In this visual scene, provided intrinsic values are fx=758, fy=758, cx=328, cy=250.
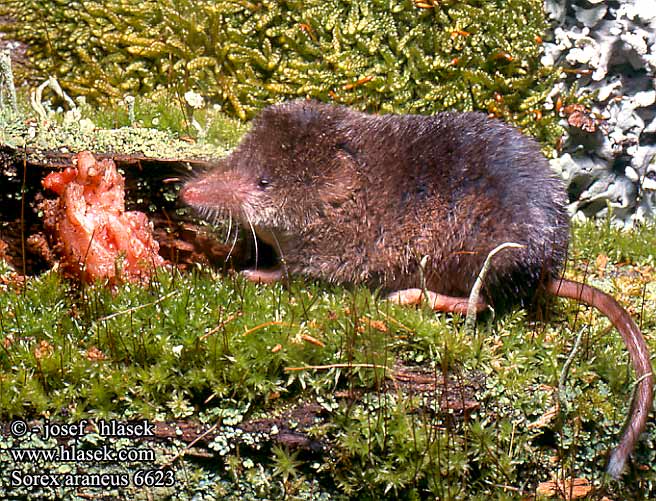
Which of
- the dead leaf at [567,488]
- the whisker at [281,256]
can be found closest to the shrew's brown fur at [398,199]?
the whisker at [281,256]

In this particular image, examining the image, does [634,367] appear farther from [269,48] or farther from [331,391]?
[269,48]

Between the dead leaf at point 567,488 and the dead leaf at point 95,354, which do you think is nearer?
the dead leaf at point 567,488

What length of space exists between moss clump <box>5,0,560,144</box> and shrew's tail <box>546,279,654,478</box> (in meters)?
2.51

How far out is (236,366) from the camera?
2.62 m

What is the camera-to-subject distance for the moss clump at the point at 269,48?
506 cm

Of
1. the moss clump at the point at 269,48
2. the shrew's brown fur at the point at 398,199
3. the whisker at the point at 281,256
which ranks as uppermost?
the moss clump at the point at 269,48

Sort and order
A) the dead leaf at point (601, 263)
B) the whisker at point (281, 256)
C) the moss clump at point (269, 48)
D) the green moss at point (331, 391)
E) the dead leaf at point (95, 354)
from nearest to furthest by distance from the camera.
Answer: the green moss at point (331, 391) → the dead leaf at point (95, 354) → the whisker at point (281, 256) → the dead leaf at point (601, 263) → the moss clump at point (269, 48)

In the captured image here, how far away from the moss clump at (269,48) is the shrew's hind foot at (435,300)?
2184mm

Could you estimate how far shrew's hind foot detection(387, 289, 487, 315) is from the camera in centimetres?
311

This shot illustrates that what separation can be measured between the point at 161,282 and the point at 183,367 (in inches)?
21.2

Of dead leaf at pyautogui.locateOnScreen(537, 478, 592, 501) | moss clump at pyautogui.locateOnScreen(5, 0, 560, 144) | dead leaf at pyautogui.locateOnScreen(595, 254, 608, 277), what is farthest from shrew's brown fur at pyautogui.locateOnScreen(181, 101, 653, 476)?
moss clump at pyautogui.locateOnScreen(5, 0, 560, 144)

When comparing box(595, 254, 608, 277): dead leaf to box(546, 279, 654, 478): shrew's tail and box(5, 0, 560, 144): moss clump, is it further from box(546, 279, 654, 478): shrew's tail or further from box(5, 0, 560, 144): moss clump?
box(5, 0, 560, 144): moss clump

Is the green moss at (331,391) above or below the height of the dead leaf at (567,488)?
above

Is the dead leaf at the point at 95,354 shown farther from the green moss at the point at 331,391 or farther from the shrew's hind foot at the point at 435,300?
the shrew's hind foot at the point at 435,300
